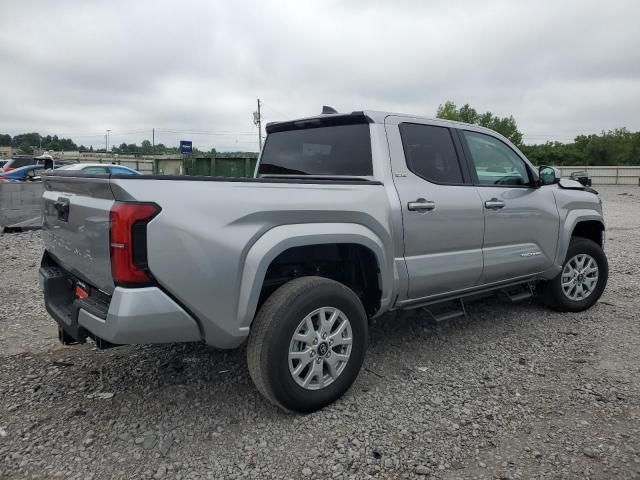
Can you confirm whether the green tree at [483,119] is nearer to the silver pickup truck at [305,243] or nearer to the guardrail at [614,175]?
the guardrail at [614,175]

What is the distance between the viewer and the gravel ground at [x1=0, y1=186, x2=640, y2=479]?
250 cm

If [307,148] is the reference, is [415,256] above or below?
below

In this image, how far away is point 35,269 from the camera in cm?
700

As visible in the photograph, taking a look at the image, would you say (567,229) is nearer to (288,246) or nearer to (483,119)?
(288,246)

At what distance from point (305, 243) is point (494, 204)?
1946 mm

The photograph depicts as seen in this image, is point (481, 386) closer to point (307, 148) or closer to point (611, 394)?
point (611, 394)

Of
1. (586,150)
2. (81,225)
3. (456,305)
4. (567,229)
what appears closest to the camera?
(81,225)

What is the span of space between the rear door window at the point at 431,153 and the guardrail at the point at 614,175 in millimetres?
44144

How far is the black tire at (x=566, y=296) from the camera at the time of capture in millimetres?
4906

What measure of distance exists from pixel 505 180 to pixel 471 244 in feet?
2.92

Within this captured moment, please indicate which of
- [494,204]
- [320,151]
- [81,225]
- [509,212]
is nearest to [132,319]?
[81,225]

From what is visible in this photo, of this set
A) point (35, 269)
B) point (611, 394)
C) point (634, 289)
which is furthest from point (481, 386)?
point (35, 269)

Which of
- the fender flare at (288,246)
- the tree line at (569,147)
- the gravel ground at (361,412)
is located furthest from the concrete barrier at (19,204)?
the tree line at (569,147)

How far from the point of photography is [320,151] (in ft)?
12.7
